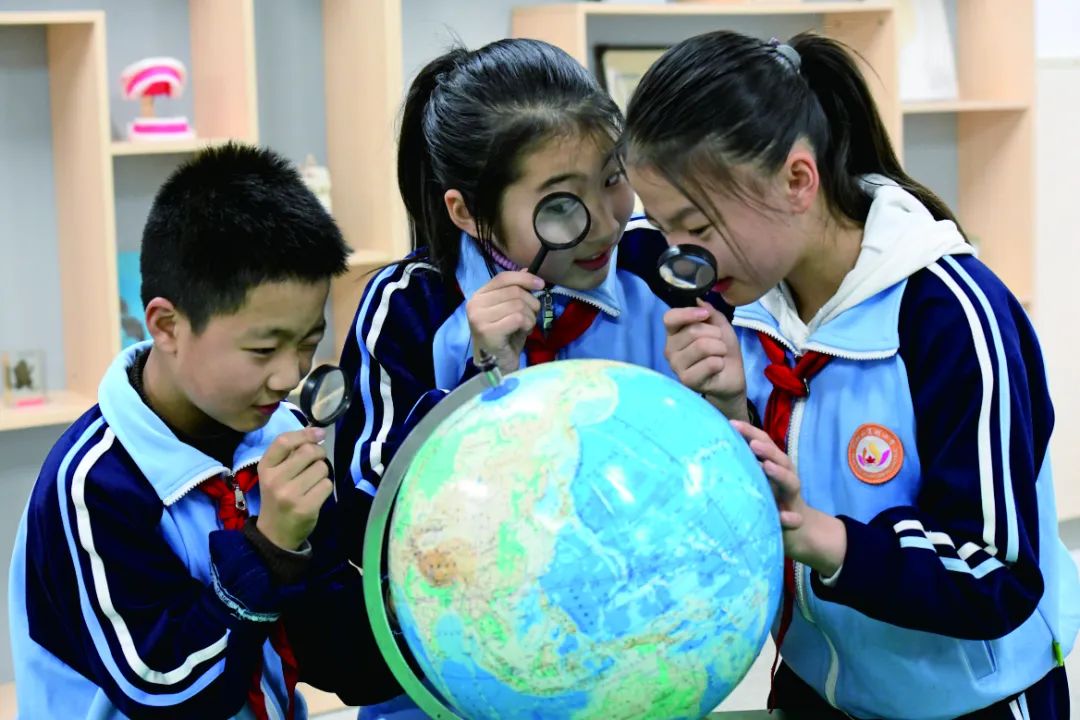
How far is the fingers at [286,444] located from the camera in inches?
61.9

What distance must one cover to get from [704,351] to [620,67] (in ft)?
9.48

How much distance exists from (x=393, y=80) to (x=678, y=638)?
8.69ft

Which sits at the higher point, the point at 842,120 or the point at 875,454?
the point at 842,120

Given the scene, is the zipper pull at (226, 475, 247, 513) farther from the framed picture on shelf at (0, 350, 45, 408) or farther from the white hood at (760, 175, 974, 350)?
the framed picture on shelf at (0, 350, 45, 408)

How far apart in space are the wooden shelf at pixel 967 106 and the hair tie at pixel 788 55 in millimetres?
3164

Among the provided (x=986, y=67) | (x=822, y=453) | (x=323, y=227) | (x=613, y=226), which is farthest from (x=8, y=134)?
(x=986, y=67)

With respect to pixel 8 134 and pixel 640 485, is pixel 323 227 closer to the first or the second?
pixel 640 485

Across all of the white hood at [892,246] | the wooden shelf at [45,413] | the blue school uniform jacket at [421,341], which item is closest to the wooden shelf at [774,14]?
the wooden shelf at [45,413]

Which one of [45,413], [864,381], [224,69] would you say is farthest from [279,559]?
[224,69]

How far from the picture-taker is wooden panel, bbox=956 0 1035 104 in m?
4.79

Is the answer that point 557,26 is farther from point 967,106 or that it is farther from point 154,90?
point 967,106

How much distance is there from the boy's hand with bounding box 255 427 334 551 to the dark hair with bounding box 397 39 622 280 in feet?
1.24

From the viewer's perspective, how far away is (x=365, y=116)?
3748mm

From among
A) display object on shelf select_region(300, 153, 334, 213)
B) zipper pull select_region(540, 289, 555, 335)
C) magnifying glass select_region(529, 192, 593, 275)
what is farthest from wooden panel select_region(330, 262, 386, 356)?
magnifying glass select_region(529, 192, 593, 275)
